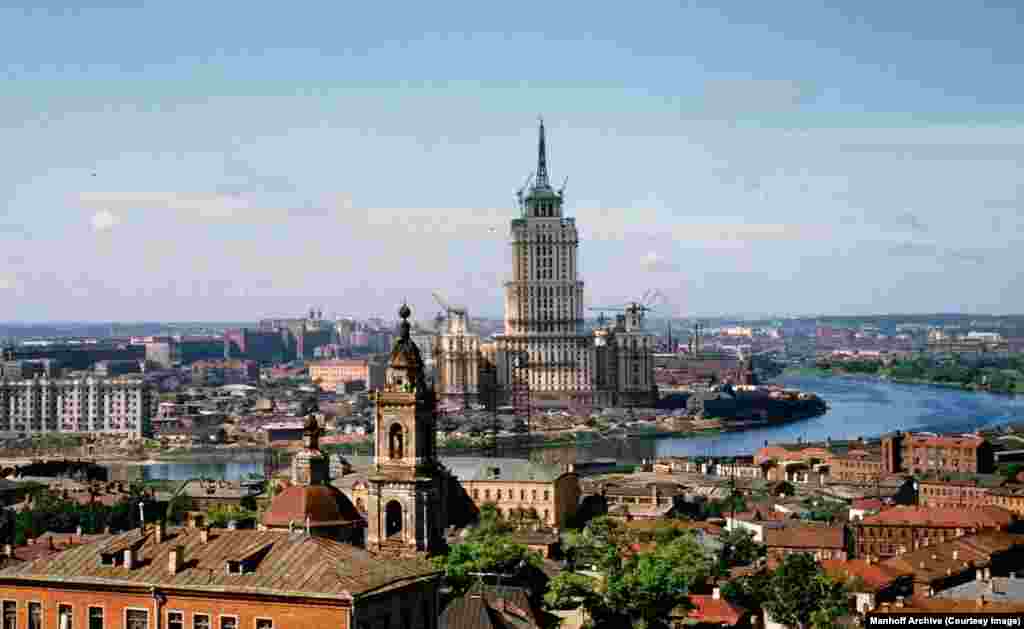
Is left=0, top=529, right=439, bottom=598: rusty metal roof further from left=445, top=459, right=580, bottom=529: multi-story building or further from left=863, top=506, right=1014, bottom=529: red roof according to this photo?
left=445, top=459, right=580, bottom=529: multi-story building

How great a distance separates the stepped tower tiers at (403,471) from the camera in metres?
30.9

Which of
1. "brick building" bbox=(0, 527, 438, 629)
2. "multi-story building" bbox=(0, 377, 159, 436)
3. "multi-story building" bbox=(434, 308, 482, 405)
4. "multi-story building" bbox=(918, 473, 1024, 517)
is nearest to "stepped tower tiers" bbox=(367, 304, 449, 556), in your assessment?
"brick building" bbox=(0, 527, 438, 629)

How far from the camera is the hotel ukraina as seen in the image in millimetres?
152000

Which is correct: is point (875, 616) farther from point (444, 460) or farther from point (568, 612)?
point (444, 460)

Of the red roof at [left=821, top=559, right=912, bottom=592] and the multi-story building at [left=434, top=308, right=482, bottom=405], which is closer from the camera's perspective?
the red roof at [left=821, top=559, right=912, bottom=592]

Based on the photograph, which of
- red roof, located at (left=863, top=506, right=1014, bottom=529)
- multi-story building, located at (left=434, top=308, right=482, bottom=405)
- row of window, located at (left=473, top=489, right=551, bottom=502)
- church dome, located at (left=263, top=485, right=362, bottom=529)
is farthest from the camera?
multi-story building, located at (left=434, top=308, right=482, bottom=405)

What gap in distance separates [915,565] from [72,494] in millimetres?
35255

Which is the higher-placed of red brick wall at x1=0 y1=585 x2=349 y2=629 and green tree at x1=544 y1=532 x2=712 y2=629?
red brick wall at x1=0 y1=585 x2=349 y2=629

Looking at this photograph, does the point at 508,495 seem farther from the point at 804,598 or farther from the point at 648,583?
the point at 804,598

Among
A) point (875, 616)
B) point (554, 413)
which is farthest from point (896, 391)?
point (875, 616)

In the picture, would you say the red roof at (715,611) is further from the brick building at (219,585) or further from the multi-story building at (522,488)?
the multi-story building at (522,488)

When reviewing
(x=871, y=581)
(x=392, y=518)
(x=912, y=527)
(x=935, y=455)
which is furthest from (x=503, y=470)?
(x=392, y=518)

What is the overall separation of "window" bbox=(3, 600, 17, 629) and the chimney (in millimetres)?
2356

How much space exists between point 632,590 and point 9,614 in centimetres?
1774
